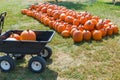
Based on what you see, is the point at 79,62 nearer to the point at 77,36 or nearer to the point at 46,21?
the point at 77,36

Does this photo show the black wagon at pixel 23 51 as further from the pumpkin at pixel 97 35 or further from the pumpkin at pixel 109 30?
the pumpkin at pixel 109 30

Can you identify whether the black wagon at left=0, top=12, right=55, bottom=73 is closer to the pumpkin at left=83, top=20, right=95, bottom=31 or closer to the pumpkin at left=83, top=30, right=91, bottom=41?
the pumpkin at left=83, top=30, right=91, bottom=41

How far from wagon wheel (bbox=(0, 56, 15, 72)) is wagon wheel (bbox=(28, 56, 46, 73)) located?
34 cm

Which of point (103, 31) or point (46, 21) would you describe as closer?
point (103, 31)

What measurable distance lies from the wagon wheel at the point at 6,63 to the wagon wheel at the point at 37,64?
13.6 inches

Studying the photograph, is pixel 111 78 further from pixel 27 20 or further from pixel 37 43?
pixel 27 20

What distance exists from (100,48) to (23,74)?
2243mm

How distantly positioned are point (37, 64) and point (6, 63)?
61 centimetres

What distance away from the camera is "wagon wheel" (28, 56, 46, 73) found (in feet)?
17.3

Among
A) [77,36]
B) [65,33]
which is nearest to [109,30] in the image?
[77,36]

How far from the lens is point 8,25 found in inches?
371

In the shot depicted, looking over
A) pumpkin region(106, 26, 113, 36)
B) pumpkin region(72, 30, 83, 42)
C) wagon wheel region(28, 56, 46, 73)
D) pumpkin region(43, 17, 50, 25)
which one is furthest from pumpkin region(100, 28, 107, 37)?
wagon wheel region(28, 56, 46, 73)

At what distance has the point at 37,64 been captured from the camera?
5.35 m

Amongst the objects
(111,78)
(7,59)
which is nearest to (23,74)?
(7,59)
